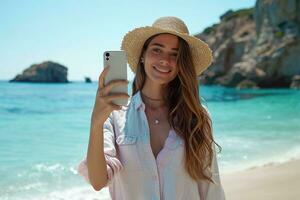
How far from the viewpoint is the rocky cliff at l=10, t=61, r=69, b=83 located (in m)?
109

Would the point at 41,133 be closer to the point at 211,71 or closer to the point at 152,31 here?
the point at 152,31

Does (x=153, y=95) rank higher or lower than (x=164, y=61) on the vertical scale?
lower

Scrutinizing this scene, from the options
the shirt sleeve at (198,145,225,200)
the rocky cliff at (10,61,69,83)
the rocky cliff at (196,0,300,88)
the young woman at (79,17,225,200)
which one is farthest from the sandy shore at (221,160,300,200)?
A: the rocky cliff at (10,61,69,83)

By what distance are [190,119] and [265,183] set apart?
4603 mm

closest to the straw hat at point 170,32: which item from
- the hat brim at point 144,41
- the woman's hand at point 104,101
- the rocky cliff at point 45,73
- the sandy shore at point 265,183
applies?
the hat brim at point 144,41

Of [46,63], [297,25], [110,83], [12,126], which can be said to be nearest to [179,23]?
[110,83]

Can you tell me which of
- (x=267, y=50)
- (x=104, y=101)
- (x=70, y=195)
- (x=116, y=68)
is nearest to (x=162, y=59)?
(x=116, y=68)

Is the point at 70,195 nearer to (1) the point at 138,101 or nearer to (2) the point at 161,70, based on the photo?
(1) the point at 138,101

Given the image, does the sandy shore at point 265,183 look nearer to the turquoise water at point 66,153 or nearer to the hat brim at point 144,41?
the turquoise water at point 66,153

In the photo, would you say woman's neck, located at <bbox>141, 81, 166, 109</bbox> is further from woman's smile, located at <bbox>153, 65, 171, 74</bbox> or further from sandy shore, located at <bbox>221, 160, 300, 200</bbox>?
sandy shore, located at <bbox>221, 160, 300, 200</bbox>

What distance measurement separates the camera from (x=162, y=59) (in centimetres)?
238

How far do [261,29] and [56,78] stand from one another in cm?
7180

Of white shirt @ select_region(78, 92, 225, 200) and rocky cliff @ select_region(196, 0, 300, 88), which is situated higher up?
white shirt @ select_region(78, 92, 225, 200)

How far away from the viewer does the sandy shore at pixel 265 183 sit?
5.94 meters
